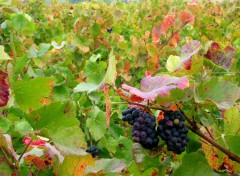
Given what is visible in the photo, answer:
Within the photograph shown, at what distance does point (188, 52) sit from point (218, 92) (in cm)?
19

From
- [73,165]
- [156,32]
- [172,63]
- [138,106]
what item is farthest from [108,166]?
[156,32]

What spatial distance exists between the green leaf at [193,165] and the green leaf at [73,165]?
1.13ft

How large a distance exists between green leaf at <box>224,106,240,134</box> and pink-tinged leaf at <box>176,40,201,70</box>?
155 mm

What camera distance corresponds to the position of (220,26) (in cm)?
504

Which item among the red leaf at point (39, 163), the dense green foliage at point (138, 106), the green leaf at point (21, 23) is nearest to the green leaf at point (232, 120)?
the dense green foliage at point (138, 106)

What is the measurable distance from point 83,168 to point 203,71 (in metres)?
0.49

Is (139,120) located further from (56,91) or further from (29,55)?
(29,55)

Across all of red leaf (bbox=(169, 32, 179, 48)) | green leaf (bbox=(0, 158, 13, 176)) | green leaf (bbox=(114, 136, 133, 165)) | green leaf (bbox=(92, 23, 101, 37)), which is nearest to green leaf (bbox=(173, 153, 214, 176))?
green leaf (bbox=(0, 158, 13, 176))

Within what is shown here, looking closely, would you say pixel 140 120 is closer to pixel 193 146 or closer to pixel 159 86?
pixel 159 86

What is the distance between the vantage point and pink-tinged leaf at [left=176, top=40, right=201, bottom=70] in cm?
119

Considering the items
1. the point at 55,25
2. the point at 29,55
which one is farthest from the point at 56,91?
the point at 55,25

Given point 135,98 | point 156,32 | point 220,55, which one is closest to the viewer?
point 135,98

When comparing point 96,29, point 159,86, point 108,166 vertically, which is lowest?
Answer: point 96,29

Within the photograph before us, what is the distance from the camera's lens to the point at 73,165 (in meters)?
0.84
